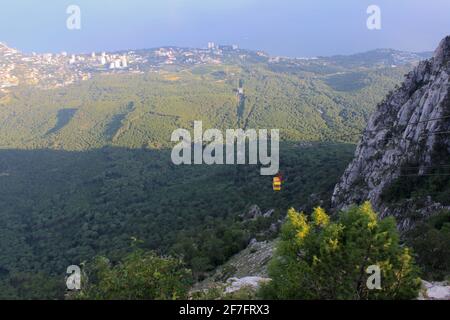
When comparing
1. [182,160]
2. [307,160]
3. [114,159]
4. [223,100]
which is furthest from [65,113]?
[307,160]

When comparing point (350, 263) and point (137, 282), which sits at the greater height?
point (350, 263)

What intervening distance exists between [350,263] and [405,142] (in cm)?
2312

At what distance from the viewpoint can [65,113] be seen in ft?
527

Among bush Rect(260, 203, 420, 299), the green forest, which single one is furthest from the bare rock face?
bush Rect(260, 203, 420, 299)

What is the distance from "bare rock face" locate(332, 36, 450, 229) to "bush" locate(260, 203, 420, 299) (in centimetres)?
1375

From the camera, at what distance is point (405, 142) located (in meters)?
29.7

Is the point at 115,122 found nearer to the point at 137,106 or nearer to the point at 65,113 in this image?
the point at 137,106

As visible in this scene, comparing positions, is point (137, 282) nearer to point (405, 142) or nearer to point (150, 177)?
point (405, 142)

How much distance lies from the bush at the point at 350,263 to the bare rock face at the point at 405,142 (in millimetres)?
13751

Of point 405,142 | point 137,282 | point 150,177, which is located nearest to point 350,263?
point 137,282

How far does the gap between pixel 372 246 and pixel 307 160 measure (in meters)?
53.0

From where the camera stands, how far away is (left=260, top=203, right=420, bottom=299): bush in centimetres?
942

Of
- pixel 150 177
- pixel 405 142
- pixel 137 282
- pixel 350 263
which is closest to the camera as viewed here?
pixel 350 263

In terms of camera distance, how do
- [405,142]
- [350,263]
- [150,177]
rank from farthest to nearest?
[150,177] → [405,142] → [350,263]
